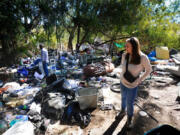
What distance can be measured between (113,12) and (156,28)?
3.13m

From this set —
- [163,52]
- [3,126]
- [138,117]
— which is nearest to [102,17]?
[163,52]

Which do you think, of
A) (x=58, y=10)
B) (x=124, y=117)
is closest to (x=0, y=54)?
(x=58, y=10)

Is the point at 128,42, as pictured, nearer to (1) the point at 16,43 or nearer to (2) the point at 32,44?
(1) the point at 16,43

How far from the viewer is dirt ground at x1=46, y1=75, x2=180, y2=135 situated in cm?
236

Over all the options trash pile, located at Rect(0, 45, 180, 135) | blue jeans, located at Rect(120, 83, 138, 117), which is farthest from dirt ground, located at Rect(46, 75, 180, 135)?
blue jeans, located at Rect(120, 83, 138, 117)

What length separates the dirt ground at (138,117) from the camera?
236cm

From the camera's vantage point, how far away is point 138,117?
8.90 ft

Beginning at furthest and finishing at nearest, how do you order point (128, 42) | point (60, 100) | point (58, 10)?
point (58, 10) < point (60, 100) < point (128, 42)

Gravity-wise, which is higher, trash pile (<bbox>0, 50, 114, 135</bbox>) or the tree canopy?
the tree canopy

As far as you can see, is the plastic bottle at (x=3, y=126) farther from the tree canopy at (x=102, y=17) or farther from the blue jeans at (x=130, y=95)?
the tree canopy at (x=102, y=17)

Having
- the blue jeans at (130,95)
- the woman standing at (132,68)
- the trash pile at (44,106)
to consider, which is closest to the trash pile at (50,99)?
the trash pile at (44,106)

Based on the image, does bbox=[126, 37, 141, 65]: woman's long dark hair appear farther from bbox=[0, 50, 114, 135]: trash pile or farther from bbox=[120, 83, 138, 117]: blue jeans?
bbox=[0, 50, 114, 135]: trash pile

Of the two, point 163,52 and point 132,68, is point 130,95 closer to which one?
point 132,68

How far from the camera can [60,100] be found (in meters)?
2.90
